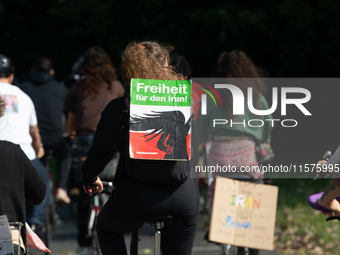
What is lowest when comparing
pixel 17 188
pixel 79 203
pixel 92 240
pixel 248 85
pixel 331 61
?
pixel 92 240

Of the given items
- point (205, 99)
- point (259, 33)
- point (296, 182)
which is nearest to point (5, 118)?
point (205, 99)

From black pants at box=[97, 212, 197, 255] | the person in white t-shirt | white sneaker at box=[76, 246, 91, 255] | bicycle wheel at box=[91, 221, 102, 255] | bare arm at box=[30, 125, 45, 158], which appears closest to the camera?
black pants at box=[97, 212, 197, 255]

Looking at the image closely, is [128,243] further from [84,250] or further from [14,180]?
[14,180]

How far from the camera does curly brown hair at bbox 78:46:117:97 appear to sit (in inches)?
223

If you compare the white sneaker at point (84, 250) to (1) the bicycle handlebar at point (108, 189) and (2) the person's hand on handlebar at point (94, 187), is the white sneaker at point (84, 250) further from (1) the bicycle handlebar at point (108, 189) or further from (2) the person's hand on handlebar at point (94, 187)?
(2) the person's hand on handlebar at point (94, 187)

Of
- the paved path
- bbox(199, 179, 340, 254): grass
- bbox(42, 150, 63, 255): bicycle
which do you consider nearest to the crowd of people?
bbox(42, 150, 63, 255): bicycle

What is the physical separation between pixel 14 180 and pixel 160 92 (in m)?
1.02

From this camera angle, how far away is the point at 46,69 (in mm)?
6711

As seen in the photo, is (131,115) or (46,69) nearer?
(131,115)

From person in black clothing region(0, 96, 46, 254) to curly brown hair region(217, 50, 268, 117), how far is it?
199 centimetres

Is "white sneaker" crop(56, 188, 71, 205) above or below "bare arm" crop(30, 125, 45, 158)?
below

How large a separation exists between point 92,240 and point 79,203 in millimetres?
408

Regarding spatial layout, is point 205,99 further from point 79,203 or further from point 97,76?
point 79,203

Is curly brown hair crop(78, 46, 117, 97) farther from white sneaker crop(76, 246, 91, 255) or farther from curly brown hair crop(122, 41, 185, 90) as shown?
curly brown hair crop(122, 41, 185, 90)
